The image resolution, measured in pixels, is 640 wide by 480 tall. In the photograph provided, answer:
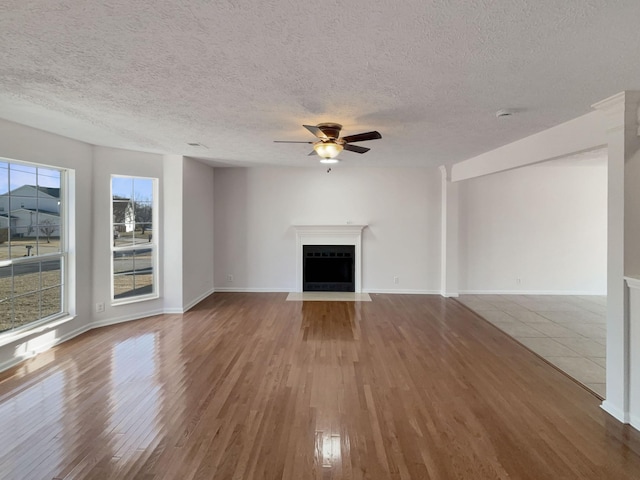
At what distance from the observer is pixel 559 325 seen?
468 centimetres

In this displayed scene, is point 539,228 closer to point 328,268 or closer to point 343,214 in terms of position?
point 343,214

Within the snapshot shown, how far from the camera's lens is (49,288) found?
158 inches

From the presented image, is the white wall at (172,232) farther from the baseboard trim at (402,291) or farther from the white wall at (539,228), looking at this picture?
the white wall at (539,228)

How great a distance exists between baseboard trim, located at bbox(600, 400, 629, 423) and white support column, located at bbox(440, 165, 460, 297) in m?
3.80

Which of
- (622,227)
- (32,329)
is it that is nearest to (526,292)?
(622,227)

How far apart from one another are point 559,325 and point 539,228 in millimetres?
2493

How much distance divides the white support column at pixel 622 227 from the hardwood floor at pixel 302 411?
0.31m

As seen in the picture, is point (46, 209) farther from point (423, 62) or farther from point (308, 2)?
point (423, 62)

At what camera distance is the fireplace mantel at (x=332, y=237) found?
663 cm

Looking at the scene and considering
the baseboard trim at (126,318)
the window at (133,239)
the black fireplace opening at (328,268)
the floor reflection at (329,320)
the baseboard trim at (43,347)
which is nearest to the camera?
the baseboard trim at (43,347)

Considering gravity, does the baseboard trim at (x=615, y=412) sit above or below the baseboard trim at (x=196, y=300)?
below

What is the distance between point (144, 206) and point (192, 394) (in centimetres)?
331

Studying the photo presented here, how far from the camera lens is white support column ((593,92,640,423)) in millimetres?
2479

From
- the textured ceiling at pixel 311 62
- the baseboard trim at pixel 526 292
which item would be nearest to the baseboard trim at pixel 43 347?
the textured ceiling at pixel 311 62
